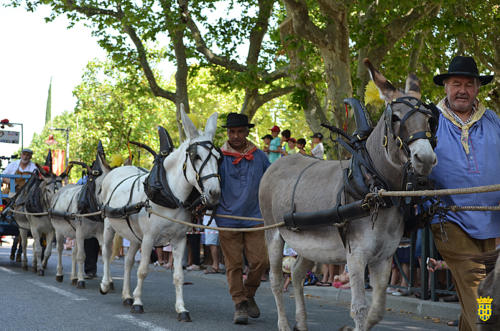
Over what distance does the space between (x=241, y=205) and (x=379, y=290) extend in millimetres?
2821

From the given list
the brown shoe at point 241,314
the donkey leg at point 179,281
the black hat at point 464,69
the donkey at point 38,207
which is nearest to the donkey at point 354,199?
the black hat at point 464,69

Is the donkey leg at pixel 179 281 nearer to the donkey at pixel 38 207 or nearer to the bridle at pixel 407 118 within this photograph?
the bridle at pixel 407 118

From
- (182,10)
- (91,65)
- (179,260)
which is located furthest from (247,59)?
(91,65)

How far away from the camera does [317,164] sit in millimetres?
6574

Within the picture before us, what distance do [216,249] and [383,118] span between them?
9.52 m

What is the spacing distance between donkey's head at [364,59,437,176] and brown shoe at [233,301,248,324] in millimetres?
3320

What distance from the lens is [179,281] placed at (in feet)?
26.2

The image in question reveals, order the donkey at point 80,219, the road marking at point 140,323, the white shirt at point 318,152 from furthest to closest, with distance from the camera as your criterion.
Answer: the white shirt at point 318,152, the donkey at point 80,219, the road marking at point 140,323

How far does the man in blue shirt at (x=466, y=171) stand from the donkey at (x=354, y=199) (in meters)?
0.26

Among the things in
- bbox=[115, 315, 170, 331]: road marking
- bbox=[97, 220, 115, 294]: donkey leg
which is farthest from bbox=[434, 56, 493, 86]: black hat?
bbox=[97, 220, 115, 294]: donkey leg

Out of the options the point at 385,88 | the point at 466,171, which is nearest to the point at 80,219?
the point at 385,88

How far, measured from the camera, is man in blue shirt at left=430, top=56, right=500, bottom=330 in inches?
182

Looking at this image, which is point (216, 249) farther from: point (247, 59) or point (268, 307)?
point (247, 59)

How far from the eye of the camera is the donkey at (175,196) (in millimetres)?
7703
